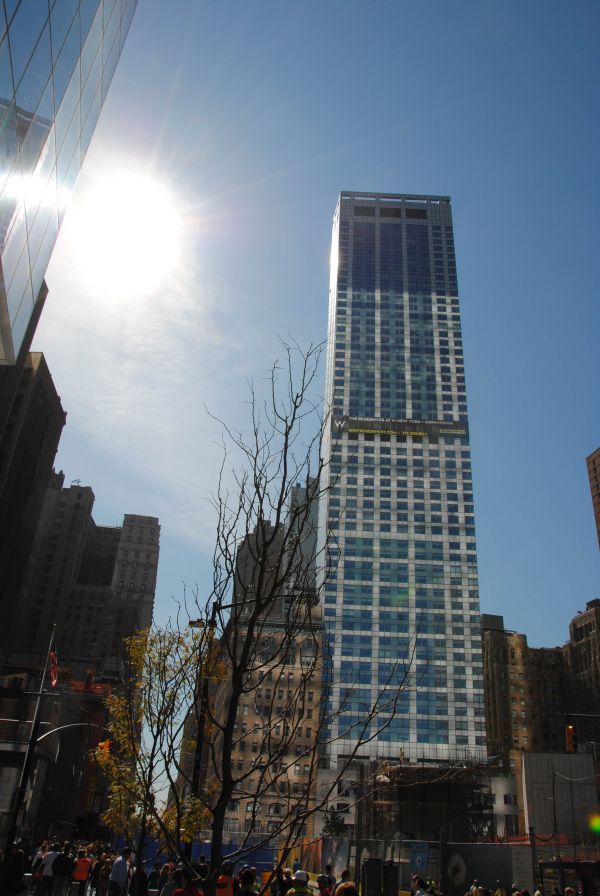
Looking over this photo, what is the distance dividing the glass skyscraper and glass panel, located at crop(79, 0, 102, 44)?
85254 mm

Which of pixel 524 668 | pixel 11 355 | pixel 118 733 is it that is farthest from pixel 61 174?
pixel 524 668

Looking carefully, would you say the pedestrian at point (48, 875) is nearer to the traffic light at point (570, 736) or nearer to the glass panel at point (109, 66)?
the traffic light at point (570, 736)

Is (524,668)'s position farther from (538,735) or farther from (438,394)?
(438,394)

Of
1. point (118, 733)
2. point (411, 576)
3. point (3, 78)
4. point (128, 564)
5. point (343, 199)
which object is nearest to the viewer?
point (3, 78)

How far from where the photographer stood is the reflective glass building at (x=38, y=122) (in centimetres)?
1394

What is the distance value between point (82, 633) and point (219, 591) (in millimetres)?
161264

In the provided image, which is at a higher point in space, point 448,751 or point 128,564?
point 128,564

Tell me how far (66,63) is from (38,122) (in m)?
3.00

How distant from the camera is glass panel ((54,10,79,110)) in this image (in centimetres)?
1775

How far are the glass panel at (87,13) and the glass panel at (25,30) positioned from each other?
4.64m

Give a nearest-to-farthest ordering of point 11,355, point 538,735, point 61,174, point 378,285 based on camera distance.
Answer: point 11,355
point 61,174
point 538,735
point 378,285

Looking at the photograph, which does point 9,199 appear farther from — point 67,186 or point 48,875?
point 48,875

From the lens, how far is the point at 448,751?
4483 inches

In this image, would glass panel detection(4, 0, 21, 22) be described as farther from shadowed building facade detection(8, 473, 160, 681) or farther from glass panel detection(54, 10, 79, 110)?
shadowed building facade detection(8, 473, 160, 681)
